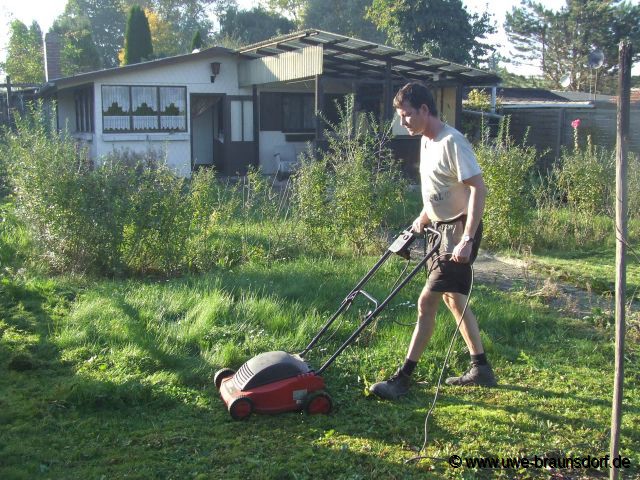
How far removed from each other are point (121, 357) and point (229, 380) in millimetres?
1040

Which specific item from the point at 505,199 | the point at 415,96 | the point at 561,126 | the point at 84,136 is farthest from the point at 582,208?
the point at 84,136

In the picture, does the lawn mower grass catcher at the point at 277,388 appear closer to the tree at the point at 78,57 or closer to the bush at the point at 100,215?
the bush at the point at 100,215

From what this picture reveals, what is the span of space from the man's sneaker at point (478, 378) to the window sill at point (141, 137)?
619 inches

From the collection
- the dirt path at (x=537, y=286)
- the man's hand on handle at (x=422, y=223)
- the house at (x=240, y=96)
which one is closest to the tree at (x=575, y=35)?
the house at (x=240, y=96)

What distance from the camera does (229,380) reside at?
4.78m

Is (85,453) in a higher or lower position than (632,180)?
lower

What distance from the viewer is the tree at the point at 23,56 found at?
36719mm

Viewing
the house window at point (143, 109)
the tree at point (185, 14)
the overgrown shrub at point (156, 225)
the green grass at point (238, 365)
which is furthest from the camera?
the tree at point (185, 14)

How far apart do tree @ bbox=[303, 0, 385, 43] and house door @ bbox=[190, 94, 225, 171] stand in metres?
29.5

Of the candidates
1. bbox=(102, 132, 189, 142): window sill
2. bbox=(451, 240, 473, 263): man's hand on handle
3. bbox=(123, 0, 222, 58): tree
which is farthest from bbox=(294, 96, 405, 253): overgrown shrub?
bbox=(123, 0, 222, 58): tree

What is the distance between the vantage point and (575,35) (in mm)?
38156

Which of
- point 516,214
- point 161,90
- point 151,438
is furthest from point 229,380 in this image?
point 161,90

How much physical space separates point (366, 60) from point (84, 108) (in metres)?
8.08

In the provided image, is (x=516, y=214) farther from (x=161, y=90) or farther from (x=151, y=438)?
(x=161, y=90)
